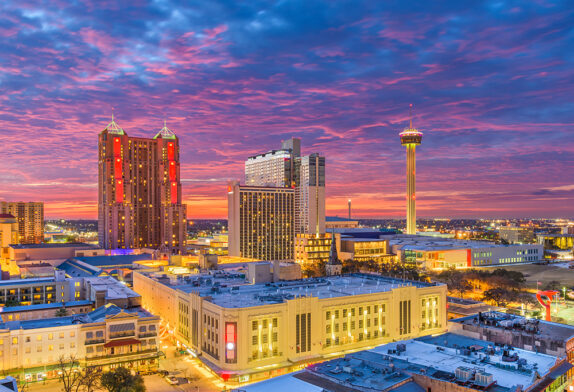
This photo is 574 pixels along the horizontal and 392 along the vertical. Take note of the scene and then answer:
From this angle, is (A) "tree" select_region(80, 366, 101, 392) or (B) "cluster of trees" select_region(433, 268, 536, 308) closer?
(A) "tree" select_region(80, 366, 101, 392)

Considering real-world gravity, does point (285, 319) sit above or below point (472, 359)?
above

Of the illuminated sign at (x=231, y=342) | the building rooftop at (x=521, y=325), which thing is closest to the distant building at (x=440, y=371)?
the building rooftop at (x=521, y=325)

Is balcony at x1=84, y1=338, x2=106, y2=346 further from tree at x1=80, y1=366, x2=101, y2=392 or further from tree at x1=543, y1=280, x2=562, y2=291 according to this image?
tree at x1=543, y1=280, x2=562, y2=291

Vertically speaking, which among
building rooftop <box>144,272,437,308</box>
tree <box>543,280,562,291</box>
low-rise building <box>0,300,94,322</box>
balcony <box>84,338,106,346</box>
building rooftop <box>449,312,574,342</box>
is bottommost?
tree <box>543,280,562,291</box>

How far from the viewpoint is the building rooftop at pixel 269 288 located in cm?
8381

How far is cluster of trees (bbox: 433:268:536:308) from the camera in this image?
12606 cm

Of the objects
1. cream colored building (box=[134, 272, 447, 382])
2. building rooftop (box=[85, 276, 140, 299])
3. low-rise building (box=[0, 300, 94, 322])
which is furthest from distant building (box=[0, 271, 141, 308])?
cream colored building (box=[134, 272, 447, 382])

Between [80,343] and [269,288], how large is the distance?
124ft

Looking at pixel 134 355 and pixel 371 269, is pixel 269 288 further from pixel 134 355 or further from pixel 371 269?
pixel 371 269

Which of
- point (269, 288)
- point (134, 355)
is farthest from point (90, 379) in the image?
point (269, 288)

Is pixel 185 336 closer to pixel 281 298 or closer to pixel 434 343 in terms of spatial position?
pixel 281 298

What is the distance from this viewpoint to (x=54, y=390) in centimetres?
7031

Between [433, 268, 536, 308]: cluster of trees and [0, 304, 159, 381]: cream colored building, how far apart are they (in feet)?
289

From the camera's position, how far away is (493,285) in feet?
484
